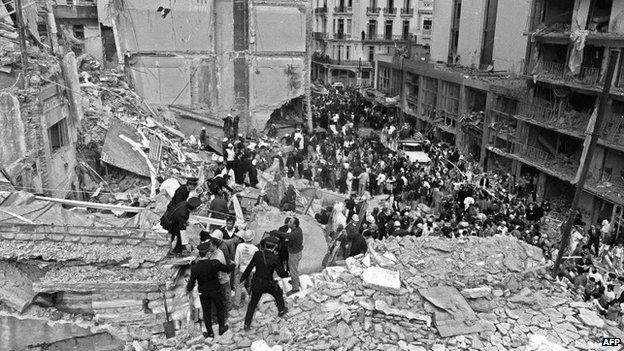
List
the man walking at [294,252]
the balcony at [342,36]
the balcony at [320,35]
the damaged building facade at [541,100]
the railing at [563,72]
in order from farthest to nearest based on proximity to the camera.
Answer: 1. the balcony at [320,35]
2. the balcony at [342,36]
3. the railing at [563,72]
4. the damaged building facade at [541,100]
5. the man walking at [294,252]

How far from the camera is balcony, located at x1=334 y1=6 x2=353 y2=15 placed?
53947 mm

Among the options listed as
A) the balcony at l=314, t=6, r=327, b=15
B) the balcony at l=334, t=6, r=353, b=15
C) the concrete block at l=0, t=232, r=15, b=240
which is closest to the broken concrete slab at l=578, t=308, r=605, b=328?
the concrete block at l=0, t=232, r=15, b=240

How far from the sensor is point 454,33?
37.5 meters

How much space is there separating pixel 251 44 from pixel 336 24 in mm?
30305

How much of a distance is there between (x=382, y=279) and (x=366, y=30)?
156ft

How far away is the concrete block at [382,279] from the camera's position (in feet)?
30.4

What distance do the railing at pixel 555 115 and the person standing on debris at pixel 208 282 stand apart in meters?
17.4

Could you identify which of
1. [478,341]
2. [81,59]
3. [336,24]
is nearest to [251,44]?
[81,59]

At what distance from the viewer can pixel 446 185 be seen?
20.0 meters

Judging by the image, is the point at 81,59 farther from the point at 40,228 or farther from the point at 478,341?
the point at 478,341

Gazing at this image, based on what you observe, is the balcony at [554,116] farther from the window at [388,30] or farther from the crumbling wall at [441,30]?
the window at [388,30]

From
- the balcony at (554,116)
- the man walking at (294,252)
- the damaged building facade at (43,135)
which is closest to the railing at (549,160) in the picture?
the balcony at (554,116)

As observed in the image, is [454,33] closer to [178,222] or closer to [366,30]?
[366,30]

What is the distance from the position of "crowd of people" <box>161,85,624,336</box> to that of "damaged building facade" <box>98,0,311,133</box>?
2429mm
